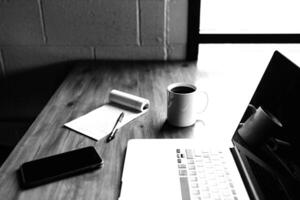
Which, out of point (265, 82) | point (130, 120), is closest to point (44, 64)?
point (130, 120)

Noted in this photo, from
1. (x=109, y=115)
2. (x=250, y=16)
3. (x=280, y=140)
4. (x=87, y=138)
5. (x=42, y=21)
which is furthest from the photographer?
(x=250, y=16)

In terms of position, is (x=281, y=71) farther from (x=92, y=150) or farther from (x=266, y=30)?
(x=266, y=30)

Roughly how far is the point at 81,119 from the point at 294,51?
131 centimetres

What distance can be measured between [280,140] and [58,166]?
527mm

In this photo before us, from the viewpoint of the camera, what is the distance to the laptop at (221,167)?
0.68 metres

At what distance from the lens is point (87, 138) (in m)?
0.92

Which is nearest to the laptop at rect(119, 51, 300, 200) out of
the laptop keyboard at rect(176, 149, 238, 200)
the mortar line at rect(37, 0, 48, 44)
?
the laptop keyboard at rect(176, 149, 238, 200)

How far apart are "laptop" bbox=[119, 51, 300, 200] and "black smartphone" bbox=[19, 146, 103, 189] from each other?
0.30ft

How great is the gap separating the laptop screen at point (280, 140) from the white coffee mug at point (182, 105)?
6.9 inches

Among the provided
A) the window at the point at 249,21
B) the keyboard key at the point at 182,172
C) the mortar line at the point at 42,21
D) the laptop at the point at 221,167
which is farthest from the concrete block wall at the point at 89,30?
the keyboard key at the point at 182,172

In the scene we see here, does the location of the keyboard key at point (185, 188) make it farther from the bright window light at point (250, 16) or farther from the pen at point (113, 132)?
the bright window light at point (250, 16)

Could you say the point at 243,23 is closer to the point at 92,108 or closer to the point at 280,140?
the point at 92,108

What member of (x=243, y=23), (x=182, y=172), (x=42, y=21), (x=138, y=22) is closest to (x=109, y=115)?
(x=182, y=172)

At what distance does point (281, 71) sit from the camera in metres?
0.78
